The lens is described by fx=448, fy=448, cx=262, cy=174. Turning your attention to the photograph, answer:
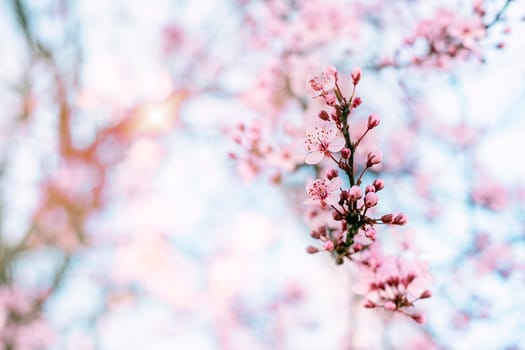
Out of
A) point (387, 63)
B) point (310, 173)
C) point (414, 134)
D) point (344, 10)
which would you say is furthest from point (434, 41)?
point (414, 134)

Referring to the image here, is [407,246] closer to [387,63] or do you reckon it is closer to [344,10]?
[387,63]

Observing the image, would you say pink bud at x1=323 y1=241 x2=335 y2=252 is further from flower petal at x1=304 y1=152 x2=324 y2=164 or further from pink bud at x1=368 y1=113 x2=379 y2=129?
pink bud at x1=368 y1=113 x2=379 y2=129

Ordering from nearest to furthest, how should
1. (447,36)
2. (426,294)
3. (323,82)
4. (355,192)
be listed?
(355,192)
(323,82)
(426,294)
(447,36)

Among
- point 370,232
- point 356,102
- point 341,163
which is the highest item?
point 356,102

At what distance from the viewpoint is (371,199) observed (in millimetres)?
1420

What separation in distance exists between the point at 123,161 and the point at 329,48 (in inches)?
235

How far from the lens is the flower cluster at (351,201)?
4.71ft

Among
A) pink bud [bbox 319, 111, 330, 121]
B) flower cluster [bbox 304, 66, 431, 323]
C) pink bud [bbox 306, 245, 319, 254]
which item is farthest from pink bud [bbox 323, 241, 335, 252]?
pink bud [bbox 319, 111, 330, 121]

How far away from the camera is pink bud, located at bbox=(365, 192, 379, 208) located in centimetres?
141

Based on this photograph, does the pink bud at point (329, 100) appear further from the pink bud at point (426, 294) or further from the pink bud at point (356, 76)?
the pink bud at point (426, 294)

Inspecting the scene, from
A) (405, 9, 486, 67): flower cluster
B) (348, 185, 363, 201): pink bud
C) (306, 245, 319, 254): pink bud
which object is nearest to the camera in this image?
(348, 185, 363, 201): pink bud

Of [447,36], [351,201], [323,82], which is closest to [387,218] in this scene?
[351,201]

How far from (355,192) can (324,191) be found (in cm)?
15

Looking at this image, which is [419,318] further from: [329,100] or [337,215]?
[329,100]
